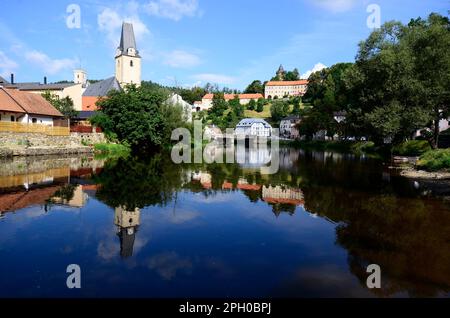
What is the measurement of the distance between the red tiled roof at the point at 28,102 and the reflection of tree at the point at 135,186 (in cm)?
2014

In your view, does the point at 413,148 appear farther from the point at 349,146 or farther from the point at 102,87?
the point at 102,87

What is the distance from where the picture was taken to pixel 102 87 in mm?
83375

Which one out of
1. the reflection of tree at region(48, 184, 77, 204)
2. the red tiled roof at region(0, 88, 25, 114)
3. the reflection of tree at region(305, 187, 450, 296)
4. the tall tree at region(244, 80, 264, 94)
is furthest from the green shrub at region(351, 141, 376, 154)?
the tall tree at region(244, 80, 264, 94)

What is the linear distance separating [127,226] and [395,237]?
26.3 feet

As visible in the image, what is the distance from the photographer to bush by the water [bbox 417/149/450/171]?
25.2 meters

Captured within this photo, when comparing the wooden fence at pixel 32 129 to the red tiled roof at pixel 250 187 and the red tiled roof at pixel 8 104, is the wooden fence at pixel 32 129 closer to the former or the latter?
the red tiled roof at pixel 8 104

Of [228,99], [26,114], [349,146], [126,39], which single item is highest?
[126,39]

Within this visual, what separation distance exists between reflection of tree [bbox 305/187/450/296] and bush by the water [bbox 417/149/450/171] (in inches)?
423

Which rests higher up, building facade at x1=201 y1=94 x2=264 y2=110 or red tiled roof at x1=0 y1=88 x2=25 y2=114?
building facade at x1=201 y1=94 x2=264 y2=110

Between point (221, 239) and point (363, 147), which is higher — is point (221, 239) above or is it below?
below

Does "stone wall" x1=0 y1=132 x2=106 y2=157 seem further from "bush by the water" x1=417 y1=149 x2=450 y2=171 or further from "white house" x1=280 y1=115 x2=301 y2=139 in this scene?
"white house" x1=280 y1=115 x2=301 y2=139

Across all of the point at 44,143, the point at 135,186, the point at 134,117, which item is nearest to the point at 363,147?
the point at 134,117

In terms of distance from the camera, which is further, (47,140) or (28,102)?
(28,102)
